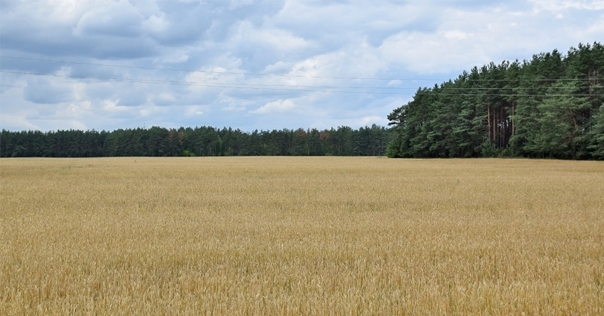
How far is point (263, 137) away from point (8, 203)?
14929cm

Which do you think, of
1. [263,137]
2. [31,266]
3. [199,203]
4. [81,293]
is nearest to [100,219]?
[199,203]

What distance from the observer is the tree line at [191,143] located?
157 m

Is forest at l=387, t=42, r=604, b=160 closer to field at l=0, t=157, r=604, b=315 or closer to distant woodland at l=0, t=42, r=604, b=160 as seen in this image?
distant woodland at l=0, t=42, r=604, b=160

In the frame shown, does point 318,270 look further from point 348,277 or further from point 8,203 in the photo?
point 8,203

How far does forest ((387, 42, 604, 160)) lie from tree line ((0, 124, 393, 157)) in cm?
5208

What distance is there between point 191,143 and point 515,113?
107300 mm

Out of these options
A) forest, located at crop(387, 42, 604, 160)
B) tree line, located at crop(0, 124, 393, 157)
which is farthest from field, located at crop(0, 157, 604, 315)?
tree line, located at crop(0, 124, 393, 157)

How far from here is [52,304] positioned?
21.2 feet

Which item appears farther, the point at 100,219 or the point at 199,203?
the point at 199,203

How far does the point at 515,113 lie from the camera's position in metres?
80.6

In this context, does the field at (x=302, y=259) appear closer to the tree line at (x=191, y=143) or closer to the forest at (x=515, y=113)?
the forest at (x=515, y=113)

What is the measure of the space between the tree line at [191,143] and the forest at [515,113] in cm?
5208

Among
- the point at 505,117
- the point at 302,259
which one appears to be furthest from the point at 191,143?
the point at 302,259

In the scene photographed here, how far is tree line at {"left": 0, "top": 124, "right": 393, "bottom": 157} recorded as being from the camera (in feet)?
515
